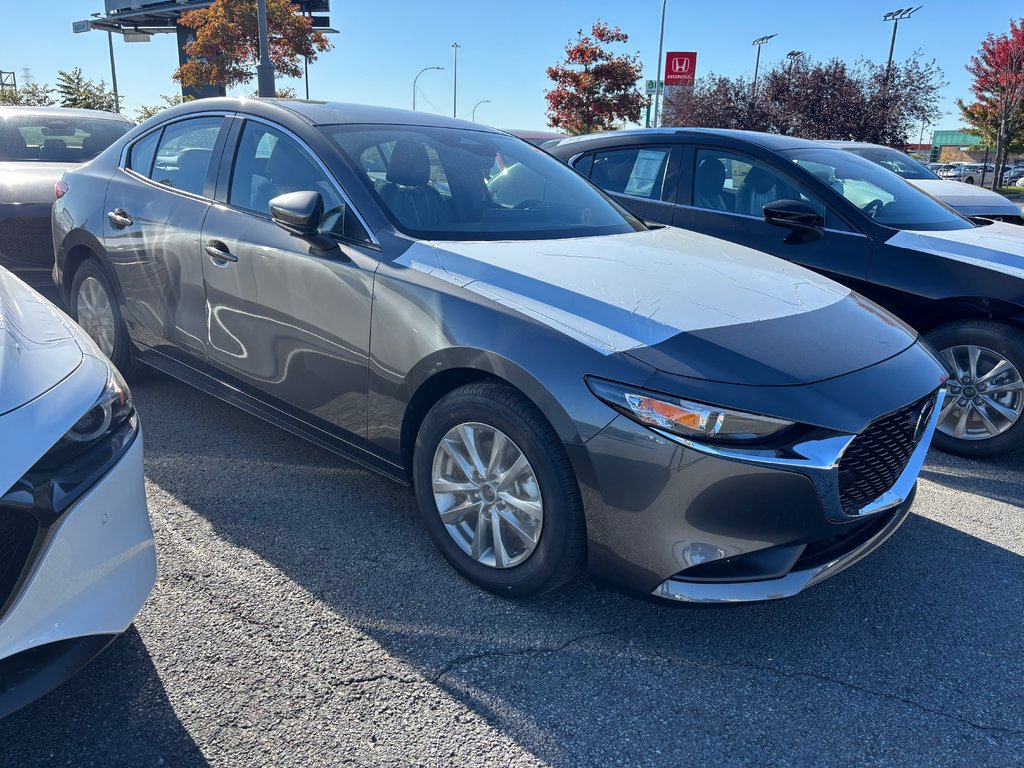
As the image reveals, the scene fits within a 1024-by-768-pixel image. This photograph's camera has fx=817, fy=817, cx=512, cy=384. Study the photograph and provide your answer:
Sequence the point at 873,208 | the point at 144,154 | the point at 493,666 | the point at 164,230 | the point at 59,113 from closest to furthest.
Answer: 1. the point at 493,666
2. the point at 164,230
3. the point at 144,154
4. the point at 873,208
5. the point at 59,113

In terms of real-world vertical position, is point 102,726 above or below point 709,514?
below

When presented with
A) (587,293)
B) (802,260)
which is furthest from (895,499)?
(802,260)

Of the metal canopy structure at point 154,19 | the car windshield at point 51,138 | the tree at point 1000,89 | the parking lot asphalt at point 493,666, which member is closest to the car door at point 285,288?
the parking lot asphalt at point 493,666

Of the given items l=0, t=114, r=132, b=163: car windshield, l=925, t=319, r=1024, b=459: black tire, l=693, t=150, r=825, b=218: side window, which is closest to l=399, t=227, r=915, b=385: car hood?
l=925, t=319, r=1024, b=459: black tire

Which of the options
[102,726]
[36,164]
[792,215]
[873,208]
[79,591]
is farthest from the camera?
[36,164]

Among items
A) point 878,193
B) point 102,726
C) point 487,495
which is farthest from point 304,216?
point 878,193

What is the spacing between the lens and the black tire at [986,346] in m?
4.04

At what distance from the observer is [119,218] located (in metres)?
4.12

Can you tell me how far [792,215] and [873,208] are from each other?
61cm

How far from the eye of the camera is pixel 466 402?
8.62 ft

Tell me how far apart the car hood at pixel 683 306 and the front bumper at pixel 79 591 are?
48.8 inches

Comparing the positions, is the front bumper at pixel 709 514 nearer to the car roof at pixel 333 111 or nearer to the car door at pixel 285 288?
the car door at pixel 285 288

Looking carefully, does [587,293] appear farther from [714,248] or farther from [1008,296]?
[1008,296]

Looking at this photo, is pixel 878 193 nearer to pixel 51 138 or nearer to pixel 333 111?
pixel 333 111
